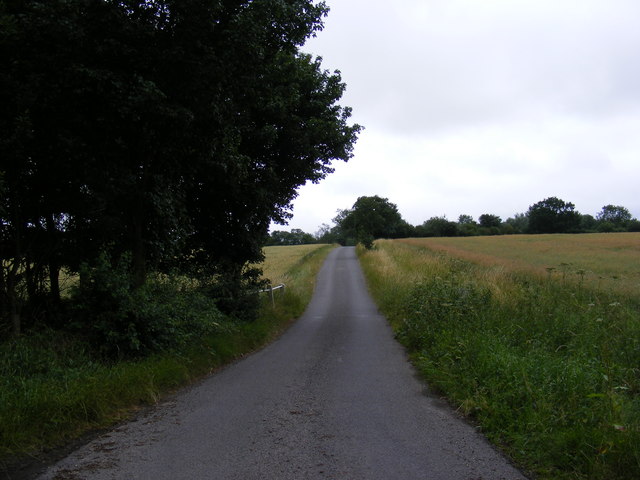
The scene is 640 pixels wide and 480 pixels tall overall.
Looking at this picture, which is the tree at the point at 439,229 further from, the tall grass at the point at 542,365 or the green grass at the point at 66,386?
the green grass at the point at 66,386

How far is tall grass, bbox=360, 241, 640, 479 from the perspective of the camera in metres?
4.34

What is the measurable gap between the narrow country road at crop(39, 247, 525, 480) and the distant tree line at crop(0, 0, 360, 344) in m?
2.31

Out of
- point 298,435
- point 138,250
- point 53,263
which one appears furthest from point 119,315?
point 298,435

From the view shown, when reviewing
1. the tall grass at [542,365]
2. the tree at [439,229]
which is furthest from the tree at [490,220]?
the tall grass at [542,365]

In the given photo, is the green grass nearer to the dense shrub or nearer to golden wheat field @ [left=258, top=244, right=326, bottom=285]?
the dense shrub

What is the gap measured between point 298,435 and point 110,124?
553 centimetres

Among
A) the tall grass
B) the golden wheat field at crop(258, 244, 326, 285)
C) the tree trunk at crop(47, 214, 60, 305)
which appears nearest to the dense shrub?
the tree trunk at crop(47, 214, 60, 305)

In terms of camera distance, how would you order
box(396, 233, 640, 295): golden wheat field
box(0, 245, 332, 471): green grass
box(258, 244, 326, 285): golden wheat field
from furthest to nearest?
→ box(258, 244, 326, 285): golden wheat field
box(396, 233, 640, 295): golden wheat field
box(0, 245, 332, 471): green grass

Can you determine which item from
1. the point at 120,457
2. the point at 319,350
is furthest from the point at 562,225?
the point at 120,457

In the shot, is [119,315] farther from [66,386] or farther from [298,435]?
[298,435]

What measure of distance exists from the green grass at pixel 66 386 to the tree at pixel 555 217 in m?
112

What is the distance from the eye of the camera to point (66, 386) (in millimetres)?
5707

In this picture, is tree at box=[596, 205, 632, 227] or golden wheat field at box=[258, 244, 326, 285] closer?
golden wheat field at box=[258, 244, 326, 285]

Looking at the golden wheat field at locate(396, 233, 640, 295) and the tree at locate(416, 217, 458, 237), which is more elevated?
the tree at locate(416, 217, 458, 237)
